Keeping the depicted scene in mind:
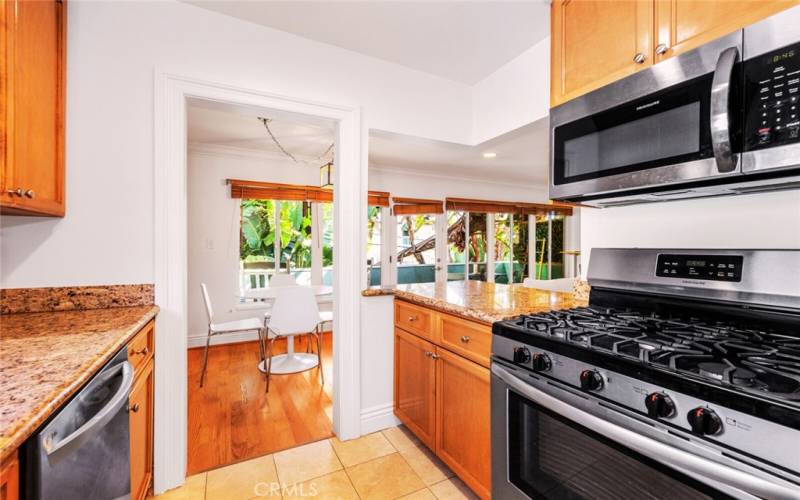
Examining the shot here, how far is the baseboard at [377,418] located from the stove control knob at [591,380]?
1537 millimetres

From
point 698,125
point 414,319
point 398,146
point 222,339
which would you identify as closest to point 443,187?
point 398,146

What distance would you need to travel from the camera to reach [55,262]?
1581 mm

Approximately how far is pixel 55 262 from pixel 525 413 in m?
2.07

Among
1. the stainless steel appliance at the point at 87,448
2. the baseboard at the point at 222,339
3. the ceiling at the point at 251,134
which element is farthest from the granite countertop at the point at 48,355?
the baseboard at the point at 222,339

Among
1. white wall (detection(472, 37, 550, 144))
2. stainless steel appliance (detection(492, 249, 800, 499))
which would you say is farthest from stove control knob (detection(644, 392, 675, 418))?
white wall (detection(472, 37, 550, 144))

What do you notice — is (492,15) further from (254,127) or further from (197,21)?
(254,127)

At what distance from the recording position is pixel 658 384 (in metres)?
0.85

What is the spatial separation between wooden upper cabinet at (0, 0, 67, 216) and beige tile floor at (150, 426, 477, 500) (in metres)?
1.45

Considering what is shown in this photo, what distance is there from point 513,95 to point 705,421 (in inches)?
77.0

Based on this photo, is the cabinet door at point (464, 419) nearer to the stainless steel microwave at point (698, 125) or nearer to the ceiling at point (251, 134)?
the stainless steel microwave at point (698, 125)

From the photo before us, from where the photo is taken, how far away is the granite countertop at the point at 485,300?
155cm

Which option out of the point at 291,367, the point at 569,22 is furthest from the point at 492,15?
the point at 291,367

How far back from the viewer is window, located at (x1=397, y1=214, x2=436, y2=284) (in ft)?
18.7

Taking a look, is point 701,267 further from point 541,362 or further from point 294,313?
→ point 294,313
